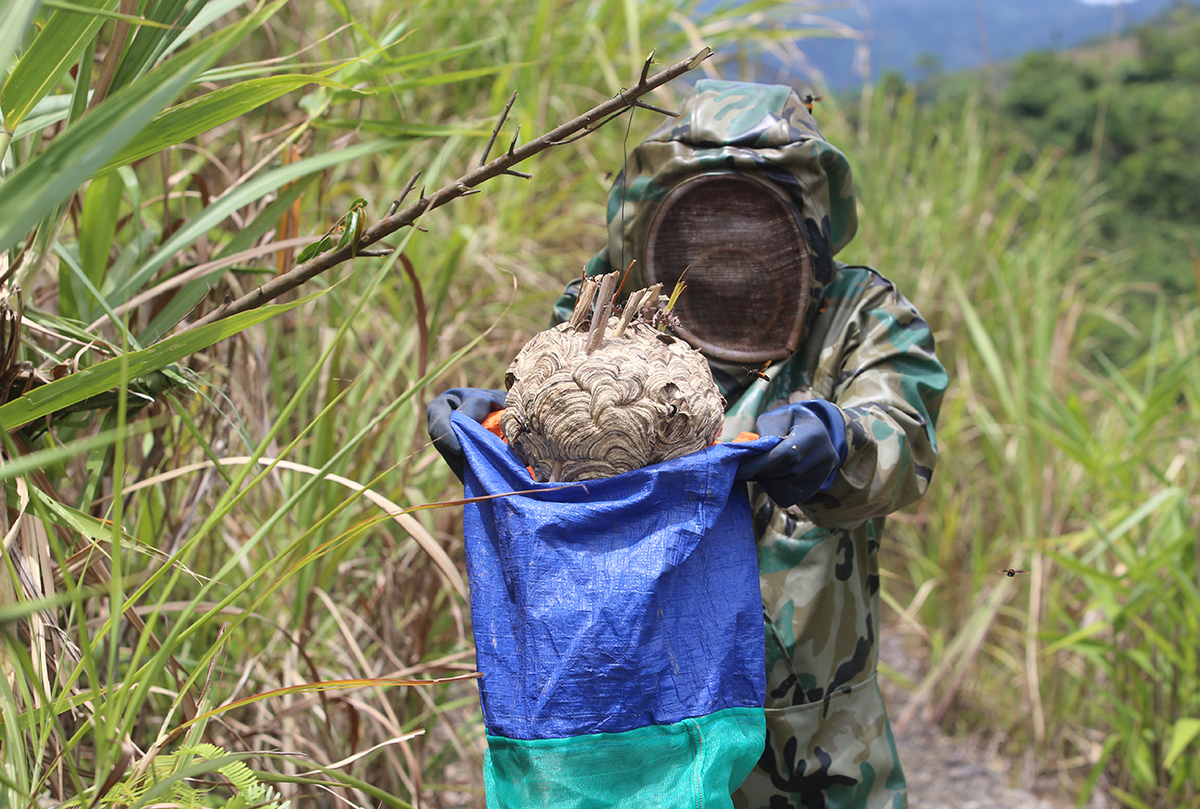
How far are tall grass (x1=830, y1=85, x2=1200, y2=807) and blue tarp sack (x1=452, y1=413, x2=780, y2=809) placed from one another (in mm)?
1772

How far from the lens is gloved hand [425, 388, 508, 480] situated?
126 centimetres

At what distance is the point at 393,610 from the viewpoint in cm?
215

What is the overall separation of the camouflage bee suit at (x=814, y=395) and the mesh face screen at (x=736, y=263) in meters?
0.04

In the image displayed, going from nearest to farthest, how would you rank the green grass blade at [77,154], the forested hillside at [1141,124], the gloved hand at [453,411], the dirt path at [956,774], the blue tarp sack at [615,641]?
the green grass blade at [77,154], the blue tarp sack at [615,641], the gloved hand at [453,411], the dirt path at [956,774], the forested hillside at [1141,124]

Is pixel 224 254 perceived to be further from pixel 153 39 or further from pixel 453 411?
pixel 453 411

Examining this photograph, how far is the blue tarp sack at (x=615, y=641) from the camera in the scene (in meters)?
1.08

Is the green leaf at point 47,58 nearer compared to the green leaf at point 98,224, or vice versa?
the green leaf at point 47,58

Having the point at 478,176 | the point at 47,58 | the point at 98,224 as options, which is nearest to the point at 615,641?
the point at 478,176

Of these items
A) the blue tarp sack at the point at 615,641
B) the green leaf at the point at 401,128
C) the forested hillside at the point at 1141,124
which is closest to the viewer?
the blue tarp sack at the point at 615,641

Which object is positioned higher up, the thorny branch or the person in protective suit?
the thorny branch

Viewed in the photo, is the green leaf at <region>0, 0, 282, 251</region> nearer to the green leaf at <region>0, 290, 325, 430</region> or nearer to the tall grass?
the green leaf at <region>0, 290, 325, 430</region>

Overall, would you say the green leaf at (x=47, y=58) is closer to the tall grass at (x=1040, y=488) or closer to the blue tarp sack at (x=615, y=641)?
the blue tarp sack at (x=615, y=641)

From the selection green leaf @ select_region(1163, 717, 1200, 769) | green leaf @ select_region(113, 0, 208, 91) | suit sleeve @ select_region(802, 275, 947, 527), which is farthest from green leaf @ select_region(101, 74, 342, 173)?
green leaf @ select_region(1163, 717, 1200, 769)

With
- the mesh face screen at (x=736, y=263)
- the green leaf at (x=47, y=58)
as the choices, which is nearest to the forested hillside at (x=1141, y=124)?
the mesh face screen at (x=736, y=263)
